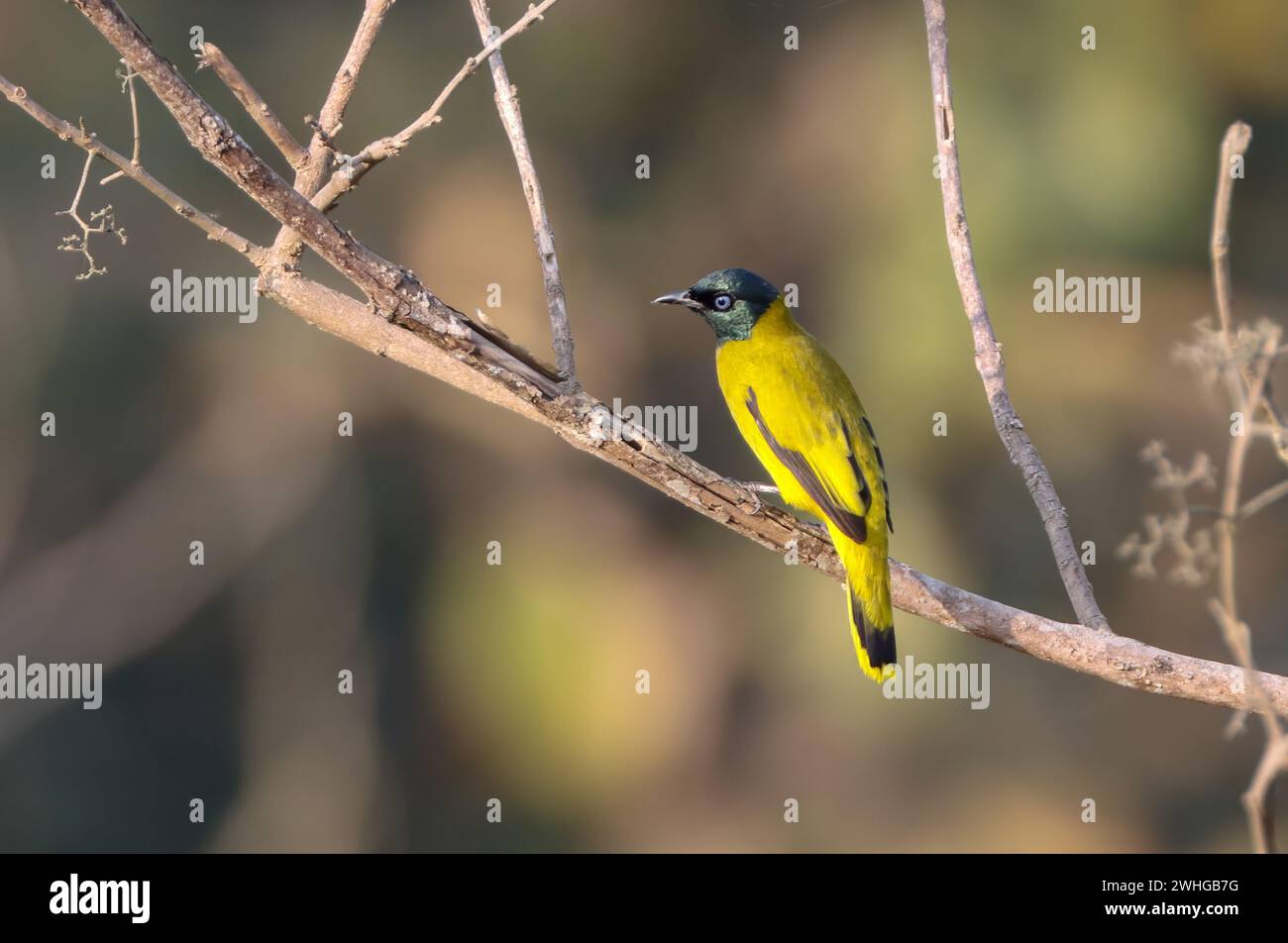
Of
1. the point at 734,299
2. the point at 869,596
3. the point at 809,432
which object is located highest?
the point at 734,299

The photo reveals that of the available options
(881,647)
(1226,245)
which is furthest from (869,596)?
(1226,245)

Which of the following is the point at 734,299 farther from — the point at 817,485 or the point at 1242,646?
the point at 1242,646

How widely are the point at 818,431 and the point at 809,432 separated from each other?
0.10 feet

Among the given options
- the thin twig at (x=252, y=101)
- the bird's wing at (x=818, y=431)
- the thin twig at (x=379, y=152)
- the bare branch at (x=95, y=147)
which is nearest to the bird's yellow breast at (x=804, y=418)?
the bird's wing at (x=818, y=431)

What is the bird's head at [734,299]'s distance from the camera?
5098 mm

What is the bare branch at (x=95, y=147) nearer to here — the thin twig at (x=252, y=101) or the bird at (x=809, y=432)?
the thin twig at (x=252, y=101)

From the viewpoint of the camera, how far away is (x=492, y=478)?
10.8 meters

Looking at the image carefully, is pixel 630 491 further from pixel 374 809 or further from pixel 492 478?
pixel 374 809

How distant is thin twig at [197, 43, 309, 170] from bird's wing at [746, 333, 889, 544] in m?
1.87

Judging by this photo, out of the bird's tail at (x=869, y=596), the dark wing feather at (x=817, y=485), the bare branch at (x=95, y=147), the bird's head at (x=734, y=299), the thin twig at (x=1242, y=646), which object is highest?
the bird's head at (x=734, y=299)

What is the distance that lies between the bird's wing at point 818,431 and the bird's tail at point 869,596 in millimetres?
81

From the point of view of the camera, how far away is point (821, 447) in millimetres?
4609

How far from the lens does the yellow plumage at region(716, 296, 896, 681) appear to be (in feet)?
13.8

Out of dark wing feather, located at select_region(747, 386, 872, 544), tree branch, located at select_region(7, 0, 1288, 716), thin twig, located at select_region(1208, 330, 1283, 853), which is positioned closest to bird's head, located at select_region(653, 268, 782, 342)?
dark wing feather, located at select_region(747, 386, 872, 544)
